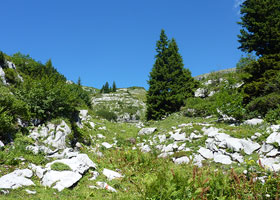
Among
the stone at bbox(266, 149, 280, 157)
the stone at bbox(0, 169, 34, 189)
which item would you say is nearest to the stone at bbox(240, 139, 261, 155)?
the stone at bbox(266, 149, 280, 157)

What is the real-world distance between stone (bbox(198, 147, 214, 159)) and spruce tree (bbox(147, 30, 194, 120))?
16744 millimetres

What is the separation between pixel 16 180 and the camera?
17.1 feet

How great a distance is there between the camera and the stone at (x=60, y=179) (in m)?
5.54

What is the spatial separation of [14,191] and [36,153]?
3.38 metres

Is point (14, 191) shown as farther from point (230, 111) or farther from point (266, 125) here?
point (230, 111)

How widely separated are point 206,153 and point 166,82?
19.5 meters

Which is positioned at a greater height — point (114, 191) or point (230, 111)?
point (230, 111)

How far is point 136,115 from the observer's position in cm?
5572

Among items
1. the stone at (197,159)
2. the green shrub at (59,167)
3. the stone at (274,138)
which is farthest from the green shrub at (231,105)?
the green shrub at (59,167)

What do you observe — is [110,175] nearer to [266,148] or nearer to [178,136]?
[178,136]

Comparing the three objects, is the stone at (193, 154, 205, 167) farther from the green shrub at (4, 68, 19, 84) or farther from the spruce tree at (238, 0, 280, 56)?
the green shrub at (4, 68, 19, 84)

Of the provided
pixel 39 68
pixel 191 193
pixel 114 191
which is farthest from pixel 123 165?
Result: pixel 39 68

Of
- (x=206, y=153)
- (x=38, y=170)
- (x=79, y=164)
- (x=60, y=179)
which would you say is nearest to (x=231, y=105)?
(x=206, y=153)

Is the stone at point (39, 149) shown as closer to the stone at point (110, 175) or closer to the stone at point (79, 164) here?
the stone at point (79, 164)
